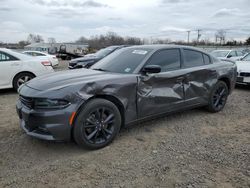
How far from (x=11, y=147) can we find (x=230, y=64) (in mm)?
4843

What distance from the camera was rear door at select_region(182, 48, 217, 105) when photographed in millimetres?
4555

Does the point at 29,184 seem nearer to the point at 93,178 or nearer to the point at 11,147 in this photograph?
the point at 93,178

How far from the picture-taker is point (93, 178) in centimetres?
282

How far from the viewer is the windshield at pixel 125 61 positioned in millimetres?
4043

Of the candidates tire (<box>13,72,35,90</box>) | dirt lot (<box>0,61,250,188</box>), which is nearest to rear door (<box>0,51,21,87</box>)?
tire (<box>13,72,35,90</box>)

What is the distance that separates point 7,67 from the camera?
6867mm

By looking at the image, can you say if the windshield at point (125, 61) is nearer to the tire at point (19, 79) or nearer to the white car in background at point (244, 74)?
the tire at point (19, 79)

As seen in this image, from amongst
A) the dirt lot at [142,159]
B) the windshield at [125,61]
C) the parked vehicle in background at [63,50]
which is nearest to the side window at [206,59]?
the dirt lot at [142,159]

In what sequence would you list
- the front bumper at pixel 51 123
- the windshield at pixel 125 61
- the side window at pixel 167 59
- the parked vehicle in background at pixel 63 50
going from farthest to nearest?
the parked vehicle in background at pixel 63 50, the side window at pixel 167 59, the windshield at pixel 125 61, the front bumper at pixel 51 123

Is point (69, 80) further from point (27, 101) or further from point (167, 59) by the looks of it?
point (167, 59)

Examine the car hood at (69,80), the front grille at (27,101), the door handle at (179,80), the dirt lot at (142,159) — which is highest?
the car hood at (69,80)

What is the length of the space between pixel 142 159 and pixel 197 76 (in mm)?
2244

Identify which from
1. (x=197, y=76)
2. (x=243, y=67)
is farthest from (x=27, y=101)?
(x=243, y=67)

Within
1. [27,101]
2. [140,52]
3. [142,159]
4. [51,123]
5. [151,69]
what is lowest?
[142,159]
